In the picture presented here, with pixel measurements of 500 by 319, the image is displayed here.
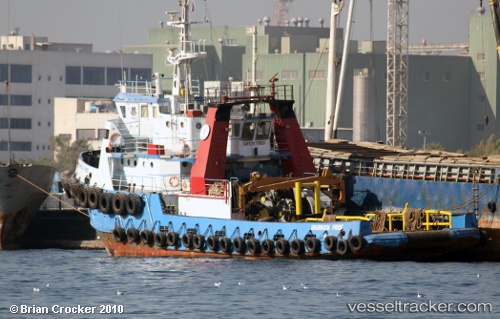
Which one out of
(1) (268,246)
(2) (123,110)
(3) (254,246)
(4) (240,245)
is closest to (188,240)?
(4) (240,245)

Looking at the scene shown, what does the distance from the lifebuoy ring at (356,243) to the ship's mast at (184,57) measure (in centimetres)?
871

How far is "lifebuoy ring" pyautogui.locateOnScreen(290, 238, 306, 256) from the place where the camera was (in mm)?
35906

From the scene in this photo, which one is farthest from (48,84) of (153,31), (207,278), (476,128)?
(207,278)

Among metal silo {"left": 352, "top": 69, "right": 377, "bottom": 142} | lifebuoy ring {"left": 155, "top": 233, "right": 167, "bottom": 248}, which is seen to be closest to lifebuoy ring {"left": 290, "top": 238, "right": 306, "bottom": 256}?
lifebuoy ring {"left": 155, "top": 233, "right": 167, "bottom": 248}

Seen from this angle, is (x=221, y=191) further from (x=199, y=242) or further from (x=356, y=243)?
(x=356, y=243)

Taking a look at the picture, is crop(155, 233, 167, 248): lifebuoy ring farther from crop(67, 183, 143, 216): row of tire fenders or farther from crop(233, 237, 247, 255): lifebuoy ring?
crop(233, 237, 247, 255): lifebuoy ring

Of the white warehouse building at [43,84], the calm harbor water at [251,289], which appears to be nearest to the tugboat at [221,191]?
the calm harbor water at [251,289]

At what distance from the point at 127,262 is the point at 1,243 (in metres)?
11.3

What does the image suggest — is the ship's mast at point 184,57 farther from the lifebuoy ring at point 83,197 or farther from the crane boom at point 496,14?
the crane boom at point 496,14

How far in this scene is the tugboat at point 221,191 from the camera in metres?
35.6

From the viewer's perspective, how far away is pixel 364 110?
8062 centimetres

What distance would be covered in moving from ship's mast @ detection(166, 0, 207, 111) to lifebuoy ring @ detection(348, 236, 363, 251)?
343 inches

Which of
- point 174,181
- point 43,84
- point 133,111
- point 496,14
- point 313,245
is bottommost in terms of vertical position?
point 313,245

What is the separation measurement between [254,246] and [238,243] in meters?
0.59
